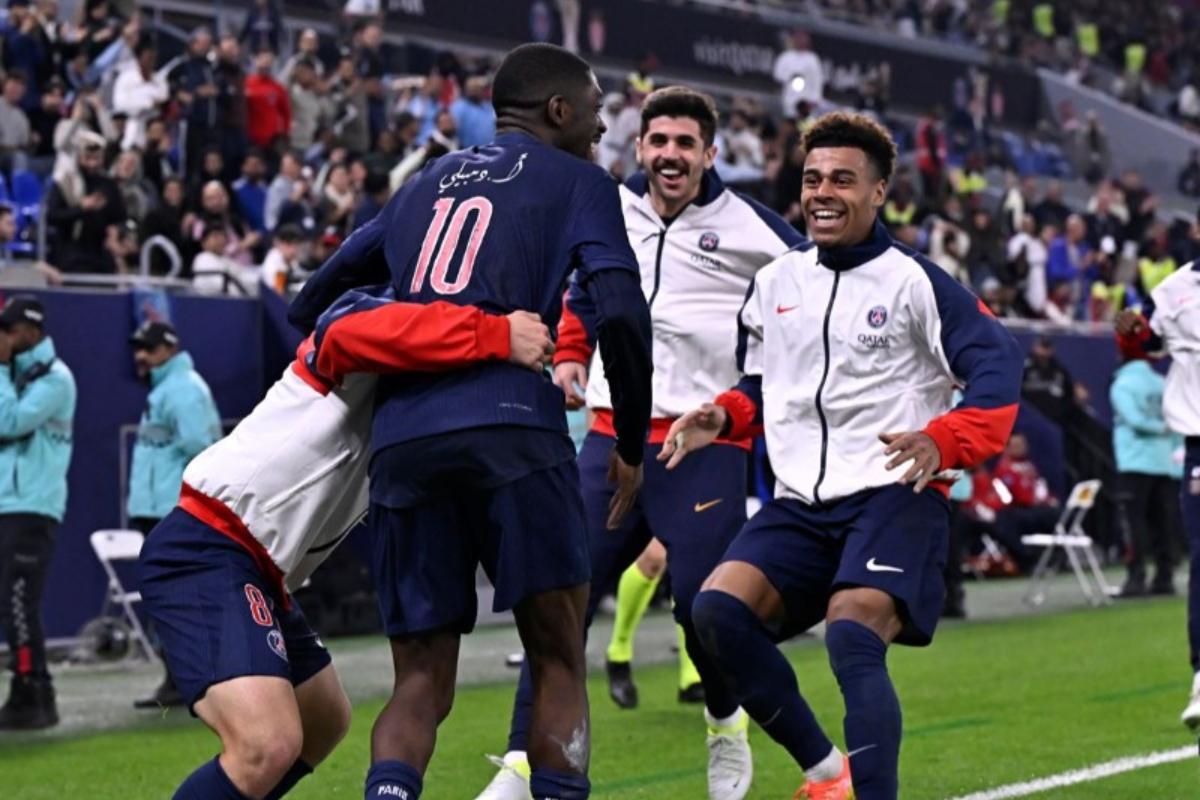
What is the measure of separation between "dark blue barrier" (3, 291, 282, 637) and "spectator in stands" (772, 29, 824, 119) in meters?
16.7

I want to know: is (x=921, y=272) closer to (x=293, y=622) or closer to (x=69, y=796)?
(x=293, y=622)

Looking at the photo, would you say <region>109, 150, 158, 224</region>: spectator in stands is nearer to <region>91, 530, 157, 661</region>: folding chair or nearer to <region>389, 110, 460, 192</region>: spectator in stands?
<region>389, 110, 460, 192</region>: spectator in stands

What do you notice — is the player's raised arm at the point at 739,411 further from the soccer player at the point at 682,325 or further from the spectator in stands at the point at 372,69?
the spectator in stands at the point at 372,69

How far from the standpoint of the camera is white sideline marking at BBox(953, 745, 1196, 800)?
7.86 meters

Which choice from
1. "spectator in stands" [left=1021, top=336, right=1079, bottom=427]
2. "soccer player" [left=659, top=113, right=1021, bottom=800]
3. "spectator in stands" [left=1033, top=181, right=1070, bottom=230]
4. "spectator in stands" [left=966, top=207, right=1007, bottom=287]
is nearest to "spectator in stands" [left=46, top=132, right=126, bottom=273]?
"soccer player" [left=659, top=113, right=1021, bottom=800]

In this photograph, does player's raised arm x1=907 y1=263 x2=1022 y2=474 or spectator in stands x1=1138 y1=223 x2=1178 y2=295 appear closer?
player's raised arm x1=907 y1=263 x2=1022 y2=474

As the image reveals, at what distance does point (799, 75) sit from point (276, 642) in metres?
26.4

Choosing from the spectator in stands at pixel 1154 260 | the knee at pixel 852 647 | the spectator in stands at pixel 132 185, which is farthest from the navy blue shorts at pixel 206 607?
the spectator in stands at pixel 1154 260

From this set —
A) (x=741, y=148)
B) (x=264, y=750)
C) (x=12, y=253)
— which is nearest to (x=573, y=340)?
(x=264, y=750)

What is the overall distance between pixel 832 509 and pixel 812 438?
0.25 meters

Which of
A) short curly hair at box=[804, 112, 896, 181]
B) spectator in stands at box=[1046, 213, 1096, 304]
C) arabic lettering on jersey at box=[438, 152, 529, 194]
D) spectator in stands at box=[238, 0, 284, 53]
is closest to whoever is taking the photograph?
arabic lettering on jersey at box=[438, 152, 529, 194]

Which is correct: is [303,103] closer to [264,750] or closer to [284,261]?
[284,261]

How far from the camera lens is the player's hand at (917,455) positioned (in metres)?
6.12

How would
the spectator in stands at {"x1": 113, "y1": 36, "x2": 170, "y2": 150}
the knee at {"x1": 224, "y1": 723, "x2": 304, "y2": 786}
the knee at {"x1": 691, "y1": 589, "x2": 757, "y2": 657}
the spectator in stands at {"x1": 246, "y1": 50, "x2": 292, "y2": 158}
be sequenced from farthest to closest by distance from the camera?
the spectator in stands at {"x1": 246, "y1": 50, "x2": 292, "y2": 158} < the spectator in stands at {"x1": 113, "y1": 36, "x2": 170, "y2": 150} < the knee at {"x1": 691, "y1": 589, "x2": 757, "y2": 657} < the knee at {"x1": 224, "y1": 723, "x2": 304, "y2": 786}
